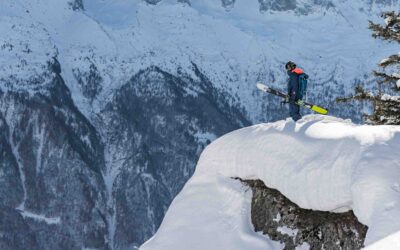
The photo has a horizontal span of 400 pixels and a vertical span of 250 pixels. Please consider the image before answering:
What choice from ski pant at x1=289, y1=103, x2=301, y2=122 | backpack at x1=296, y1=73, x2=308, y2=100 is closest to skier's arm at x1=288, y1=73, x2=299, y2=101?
backpack at x1=296, y1=73, x2=308, y2=100

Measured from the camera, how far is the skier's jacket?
851 inches

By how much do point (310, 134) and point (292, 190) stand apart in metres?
1.45

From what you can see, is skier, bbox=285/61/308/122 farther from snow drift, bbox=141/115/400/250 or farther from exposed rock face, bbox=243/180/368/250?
exposed rock face, bbox=243/180/368/250

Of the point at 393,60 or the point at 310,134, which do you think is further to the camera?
the point at 393,60

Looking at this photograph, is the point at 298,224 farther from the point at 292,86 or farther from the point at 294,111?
the point at 292,86

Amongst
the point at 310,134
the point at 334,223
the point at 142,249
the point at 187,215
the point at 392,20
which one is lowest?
the point at 142,249

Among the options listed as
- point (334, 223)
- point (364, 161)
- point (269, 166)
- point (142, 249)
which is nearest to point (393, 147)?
point (364, 161)

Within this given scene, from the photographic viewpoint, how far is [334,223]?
12.8m

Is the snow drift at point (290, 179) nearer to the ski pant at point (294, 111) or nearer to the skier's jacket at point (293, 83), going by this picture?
the ski pant at point (294, 111)

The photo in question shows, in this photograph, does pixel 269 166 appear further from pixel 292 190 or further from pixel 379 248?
pixel 379 248

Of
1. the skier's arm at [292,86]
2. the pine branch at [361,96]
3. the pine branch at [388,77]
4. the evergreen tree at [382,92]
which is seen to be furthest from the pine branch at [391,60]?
the skier's arm at [292,86]

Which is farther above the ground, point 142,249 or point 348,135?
point 348,135

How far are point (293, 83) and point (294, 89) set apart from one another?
229 millimetres

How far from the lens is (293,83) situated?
2200 cm
